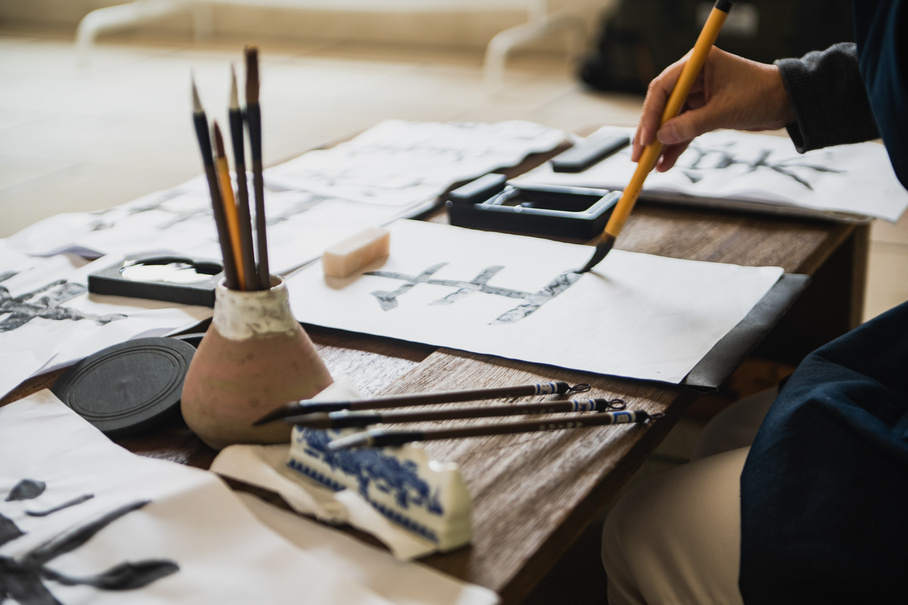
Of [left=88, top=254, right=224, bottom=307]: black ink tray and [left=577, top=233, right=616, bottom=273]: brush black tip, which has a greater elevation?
[left=577, top=233, right=616, bottom=273]: brush black tip

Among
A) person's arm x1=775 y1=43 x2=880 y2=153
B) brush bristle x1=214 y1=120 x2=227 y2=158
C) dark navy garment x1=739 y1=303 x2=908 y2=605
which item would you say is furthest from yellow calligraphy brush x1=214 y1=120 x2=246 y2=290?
person's arm x1=775 y1=43 x2=880 y2=153

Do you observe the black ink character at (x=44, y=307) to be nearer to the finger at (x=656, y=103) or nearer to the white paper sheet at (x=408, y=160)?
the white paper sheet at (x=408, y=160)

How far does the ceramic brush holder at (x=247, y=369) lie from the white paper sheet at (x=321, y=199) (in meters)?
0.32

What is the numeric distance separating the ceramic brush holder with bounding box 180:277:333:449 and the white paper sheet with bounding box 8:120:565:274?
1.05 feet

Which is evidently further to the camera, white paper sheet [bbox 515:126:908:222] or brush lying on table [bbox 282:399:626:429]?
white paper sheet [bbox 515:126:908:222]

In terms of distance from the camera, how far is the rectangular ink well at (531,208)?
0.84 m

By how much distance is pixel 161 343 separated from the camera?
59cm

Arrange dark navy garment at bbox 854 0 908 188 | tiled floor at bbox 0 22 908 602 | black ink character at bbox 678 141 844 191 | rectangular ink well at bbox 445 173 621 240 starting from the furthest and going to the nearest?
tiled floor at bbox 0 22 908 602 → black ink character at bbox 678 141 844 191 → rectangular ink well at bbox 445 173 621 240 → dark navy garment at bbox 854 0 908 188

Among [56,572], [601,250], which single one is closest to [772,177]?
[601,250]

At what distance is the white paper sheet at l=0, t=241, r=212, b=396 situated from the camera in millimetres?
617

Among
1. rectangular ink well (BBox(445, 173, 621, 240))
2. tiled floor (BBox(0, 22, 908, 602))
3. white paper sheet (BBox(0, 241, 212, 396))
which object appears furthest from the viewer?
tiled floor (BBox(0, 22, 908, 602))

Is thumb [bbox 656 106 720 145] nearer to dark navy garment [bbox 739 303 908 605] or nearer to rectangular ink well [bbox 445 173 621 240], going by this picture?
rectangular ink well [bbox 445 173 621 240]

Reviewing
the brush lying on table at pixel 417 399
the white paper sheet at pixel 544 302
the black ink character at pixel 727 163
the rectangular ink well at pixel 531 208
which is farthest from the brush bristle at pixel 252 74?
the black ink character at pixel 727 163

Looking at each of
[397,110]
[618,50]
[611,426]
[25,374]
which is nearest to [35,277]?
[25,374]
